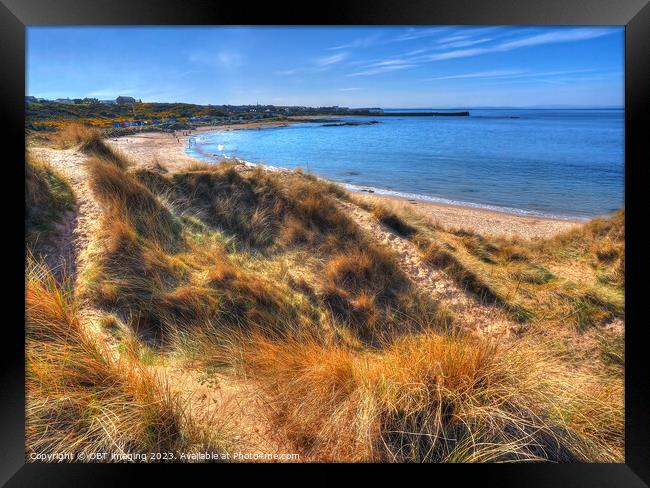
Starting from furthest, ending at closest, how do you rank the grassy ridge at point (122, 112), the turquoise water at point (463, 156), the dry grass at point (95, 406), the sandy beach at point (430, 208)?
the turquoise water at point (463, 156), the sandy beach at point (430, 208), the grassy ridge at point (122, 112), the dry grass at point (95, 406)

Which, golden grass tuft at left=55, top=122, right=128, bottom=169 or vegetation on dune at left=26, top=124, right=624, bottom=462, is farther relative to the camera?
golden grass tuft at left=55, top=122, right=128, bottom=169

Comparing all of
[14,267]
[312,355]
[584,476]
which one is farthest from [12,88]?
[584,476]

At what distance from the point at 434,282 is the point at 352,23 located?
3.84 metres

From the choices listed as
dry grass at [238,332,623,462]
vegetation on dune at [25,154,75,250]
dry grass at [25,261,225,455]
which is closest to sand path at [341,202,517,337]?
dry grass at [238,332,623,462]

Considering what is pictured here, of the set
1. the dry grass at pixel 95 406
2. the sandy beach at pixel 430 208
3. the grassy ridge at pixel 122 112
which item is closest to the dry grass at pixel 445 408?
the dry grass at pixel 95 406

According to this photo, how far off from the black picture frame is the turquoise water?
283 cm

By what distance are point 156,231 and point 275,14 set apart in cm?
325

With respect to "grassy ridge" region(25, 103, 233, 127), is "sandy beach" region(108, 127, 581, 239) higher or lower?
lower

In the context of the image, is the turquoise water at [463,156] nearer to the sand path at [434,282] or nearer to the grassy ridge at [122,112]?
the grassy ridge at [122,112]

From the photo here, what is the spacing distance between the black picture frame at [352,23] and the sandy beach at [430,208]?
274cm

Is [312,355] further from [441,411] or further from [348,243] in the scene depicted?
[348,243]

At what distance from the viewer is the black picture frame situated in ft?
6.40

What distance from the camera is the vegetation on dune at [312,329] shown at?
2.00 m

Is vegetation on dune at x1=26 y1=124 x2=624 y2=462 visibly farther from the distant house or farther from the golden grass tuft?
the distant house
